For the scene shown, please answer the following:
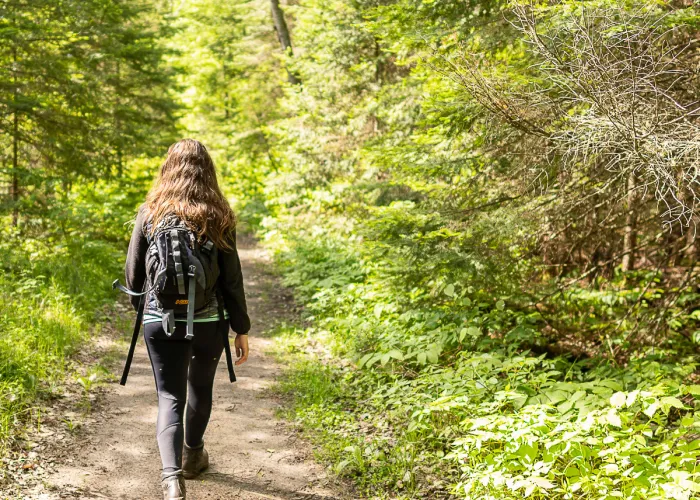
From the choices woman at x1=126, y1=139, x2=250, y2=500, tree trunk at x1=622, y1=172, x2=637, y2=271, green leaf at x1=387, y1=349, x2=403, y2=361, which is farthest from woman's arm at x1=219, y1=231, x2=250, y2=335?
tree trunk at x1=622, y1=172, x2=637, y2=271

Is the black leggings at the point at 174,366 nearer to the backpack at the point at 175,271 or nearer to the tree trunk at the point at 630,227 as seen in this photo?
the backpack at the point at 175,271

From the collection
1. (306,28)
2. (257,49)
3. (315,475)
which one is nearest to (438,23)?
(315,475)

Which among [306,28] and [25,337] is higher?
[306,28]

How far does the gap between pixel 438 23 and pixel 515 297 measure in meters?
3.05

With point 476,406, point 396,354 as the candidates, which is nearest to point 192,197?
point 476,406

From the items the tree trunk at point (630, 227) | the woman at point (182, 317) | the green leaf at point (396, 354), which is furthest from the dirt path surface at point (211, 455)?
the tree trunk at point (630, 227)

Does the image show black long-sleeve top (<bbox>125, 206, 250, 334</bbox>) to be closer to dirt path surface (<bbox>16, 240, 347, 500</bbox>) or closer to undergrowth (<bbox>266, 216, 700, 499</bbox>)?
dirt path surface (<bbox>16, 240, 347, 500</bbox>)

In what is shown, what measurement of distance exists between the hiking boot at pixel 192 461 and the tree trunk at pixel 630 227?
405cm

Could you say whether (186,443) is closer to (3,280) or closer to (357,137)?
(3,280)

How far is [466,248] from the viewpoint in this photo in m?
6.26

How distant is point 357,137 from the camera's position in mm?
12641

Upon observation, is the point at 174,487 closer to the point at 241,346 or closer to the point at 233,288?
the point at 241,346

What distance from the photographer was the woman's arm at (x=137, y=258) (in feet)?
13.0

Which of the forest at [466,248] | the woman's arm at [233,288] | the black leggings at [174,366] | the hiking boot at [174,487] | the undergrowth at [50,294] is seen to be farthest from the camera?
the undergrowth at [50,294]
